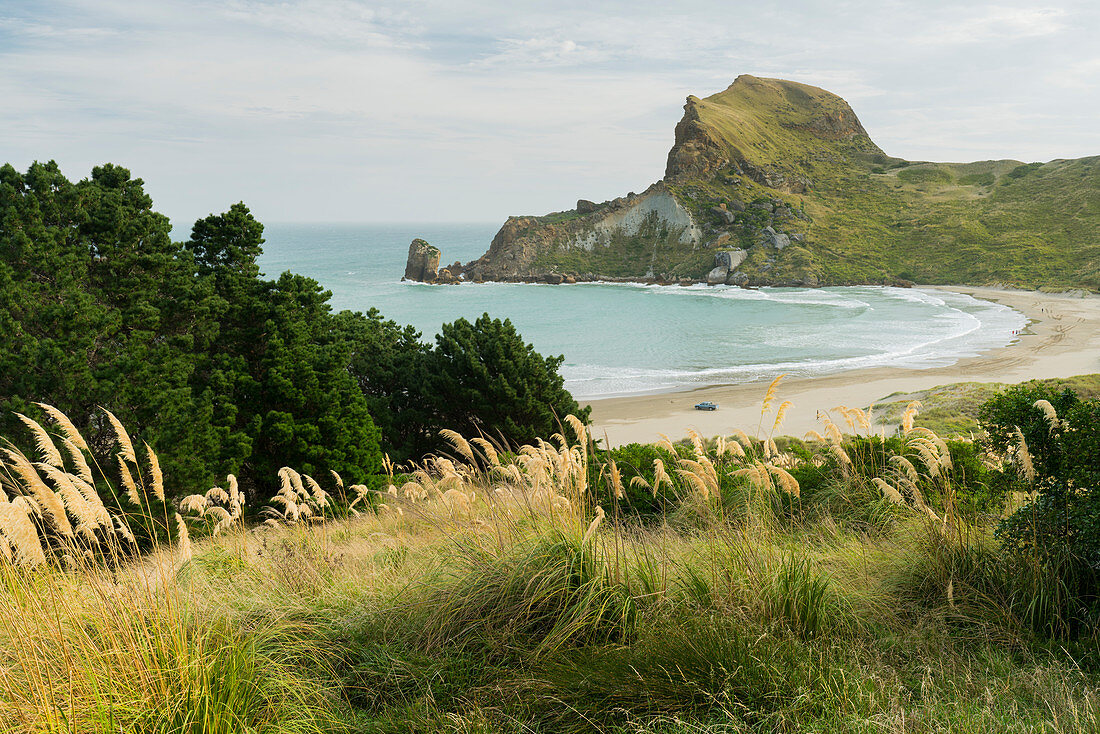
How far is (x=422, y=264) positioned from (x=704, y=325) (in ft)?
193

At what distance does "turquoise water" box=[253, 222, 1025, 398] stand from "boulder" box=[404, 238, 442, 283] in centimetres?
333

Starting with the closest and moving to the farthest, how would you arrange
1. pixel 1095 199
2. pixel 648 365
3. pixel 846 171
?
1. pixel 648 365
2. pixel 1095 199
3. pixel 846 171

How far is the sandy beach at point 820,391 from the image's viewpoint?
2986 cm

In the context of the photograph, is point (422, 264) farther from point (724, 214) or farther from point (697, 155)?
point (697, 155)

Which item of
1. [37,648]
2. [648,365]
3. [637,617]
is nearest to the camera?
[37,648]

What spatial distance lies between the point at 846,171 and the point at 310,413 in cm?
15806

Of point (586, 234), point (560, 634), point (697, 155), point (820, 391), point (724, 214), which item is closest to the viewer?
point (560, 634)

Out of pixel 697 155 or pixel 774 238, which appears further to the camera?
pixel 697 155

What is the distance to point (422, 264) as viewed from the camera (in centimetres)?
11050

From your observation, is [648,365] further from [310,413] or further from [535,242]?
[535,242]

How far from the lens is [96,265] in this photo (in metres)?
14.2

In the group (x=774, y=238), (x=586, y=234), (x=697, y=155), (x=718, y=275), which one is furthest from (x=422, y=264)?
(x=774, y=238)

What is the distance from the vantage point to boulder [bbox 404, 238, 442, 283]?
109438mm

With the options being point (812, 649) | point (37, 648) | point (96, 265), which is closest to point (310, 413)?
point (96, 265)
